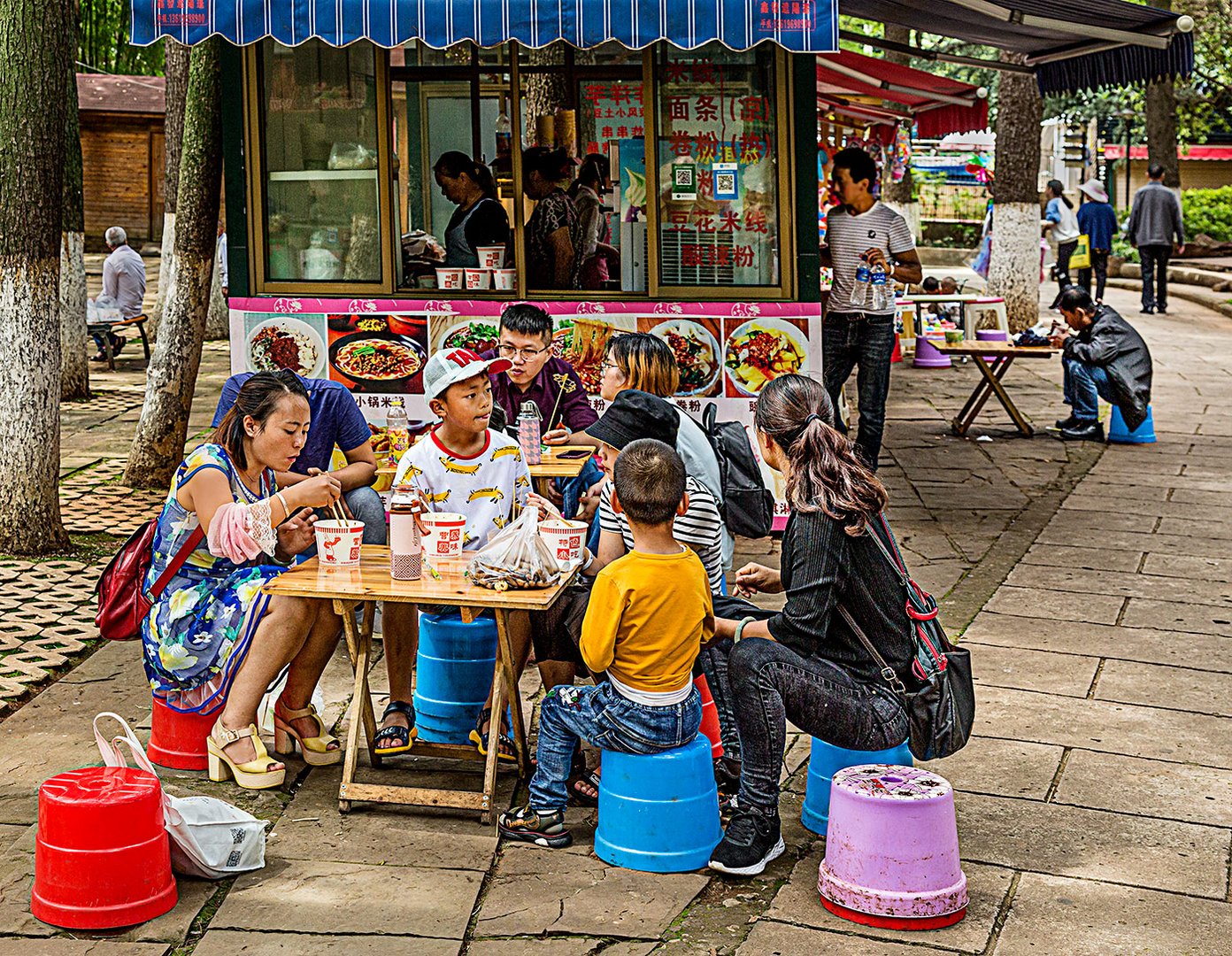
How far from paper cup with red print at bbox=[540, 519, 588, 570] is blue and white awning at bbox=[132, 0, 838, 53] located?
8.50 ft

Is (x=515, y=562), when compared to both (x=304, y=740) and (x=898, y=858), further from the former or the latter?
(x=898, y=858)

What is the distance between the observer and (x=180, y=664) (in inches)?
173

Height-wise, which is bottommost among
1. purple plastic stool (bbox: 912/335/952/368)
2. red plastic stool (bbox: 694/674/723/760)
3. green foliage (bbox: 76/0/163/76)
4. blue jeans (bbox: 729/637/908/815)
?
red plastic stool (bbox: 694/674/723/760)

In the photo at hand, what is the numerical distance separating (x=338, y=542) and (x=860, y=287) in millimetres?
4650

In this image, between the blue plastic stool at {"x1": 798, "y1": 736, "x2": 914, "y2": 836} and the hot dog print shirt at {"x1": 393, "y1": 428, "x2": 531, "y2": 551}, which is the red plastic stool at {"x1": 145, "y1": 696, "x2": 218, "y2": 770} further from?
the blue plastic stool at {"x1": 798, "y1": 736, "x2": 914, "y2": 836}

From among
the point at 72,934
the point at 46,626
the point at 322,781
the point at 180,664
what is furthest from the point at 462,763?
the point at 46,626

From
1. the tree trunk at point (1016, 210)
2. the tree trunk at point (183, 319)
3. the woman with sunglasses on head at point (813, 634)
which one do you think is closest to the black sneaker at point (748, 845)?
the woman with sunglasses on head at point (813, 634)

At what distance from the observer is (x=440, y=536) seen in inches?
169

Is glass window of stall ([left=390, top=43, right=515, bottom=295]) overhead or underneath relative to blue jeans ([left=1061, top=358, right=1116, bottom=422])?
overhead

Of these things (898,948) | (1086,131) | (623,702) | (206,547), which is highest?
(1086,131)

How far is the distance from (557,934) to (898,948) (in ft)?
2.69

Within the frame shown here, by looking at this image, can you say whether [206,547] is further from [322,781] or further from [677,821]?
[677,821]

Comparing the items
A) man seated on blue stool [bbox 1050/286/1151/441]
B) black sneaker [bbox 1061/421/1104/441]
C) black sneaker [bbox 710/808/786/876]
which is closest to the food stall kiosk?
black sneaker [bbox 710/808/786/876]

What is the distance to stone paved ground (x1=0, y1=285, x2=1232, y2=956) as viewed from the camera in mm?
3570
